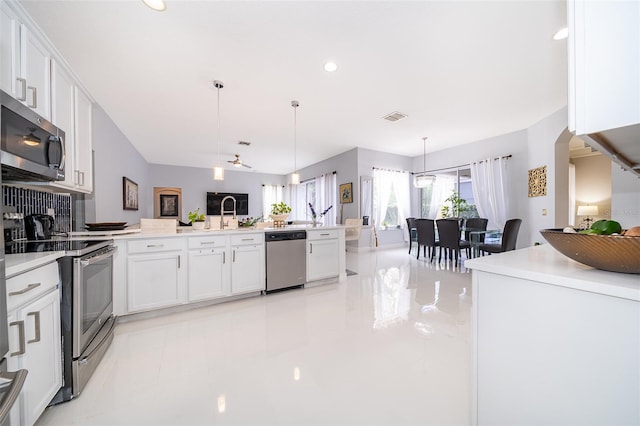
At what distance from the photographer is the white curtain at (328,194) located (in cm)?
734

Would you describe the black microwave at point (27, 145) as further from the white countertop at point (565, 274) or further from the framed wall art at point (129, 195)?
the framed wall art at point (129, 195)

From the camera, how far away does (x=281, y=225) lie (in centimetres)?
376

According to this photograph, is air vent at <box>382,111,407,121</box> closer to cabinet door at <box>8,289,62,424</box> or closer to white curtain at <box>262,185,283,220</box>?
cabinet door at <box>8,289,62,424</box>

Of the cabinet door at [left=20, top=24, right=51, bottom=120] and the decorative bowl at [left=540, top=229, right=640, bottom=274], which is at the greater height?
the cabinet door at [left=20, top=24, right=51, bottom=120]

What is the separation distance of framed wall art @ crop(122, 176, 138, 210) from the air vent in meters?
5.28

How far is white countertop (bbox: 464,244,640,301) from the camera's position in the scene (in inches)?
25.7

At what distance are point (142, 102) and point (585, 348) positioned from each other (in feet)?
16.3

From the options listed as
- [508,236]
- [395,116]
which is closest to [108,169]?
[395,116]

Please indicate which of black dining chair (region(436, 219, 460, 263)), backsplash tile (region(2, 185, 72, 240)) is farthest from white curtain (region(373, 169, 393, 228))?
backsplash tile (region(2, 185, 72, 240))

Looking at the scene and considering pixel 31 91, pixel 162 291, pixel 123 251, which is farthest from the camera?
pixel 162 291

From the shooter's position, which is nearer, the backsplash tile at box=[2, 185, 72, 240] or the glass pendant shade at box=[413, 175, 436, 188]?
the backsplash tile at box=[2, 185, 72, 240]

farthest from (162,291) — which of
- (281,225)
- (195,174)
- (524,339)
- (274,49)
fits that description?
(195,174)

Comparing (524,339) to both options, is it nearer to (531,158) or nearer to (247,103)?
(247,103)

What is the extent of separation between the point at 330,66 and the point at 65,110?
256 centimetres
